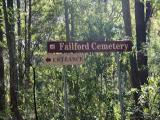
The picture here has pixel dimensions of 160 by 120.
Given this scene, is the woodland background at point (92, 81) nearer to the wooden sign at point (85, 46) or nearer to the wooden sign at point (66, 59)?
the wooden sign at point (85, 46)

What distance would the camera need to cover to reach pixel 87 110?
1209 cm

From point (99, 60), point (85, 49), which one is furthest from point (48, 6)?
point (85, 49)

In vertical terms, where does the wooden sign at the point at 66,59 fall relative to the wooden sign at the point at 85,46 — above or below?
below

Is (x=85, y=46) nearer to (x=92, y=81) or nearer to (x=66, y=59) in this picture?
(x=66, y=59)

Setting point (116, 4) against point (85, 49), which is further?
point (116, 4)

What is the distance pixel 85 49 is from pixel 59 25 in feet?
56.5

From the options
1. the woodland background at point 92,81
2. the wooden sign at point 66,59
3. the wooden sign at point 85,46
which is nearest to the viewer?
the wooden sign at point 85,46

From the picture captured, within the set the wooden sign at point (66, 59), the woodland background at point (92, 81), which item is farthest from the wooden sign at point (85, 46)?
the woodland background at point (92, 81)

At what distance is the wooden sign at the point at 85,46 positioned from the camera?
824 cm

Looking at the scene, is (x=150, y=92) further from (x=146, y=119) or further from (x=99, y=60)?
(x=99, y=60)

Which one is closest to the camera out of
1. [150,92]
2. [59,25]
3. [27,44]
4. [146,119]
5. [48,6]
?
[150,92]

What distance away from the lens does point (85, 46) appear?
8367 mm

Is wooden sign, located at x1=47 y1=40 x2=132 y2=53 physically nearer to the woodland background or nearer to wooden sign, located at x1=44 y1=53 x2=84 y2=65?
wooden sign, located at x1=44 y1=53 x2=84 y2=65

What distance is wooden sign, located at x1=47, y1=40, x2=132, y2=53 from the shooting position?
8.24 meters
